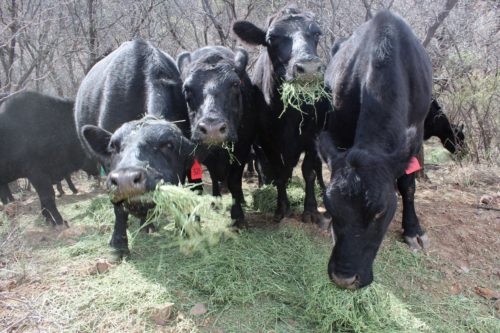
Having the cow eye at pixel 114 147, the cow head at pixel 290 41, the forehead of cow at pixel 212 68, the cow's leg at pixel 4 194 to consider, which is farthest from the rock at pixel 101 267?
the cow's leg at pixel 4 194

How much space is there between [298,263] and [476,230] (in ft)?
7.27

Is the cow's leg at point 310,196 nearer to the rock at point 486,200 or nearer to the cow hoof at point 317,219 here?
the cow hoof at point 317,219

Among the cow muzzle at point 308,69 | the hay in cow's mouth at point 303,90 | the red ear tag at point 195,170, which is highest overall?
the cow muzzle at point 308,69

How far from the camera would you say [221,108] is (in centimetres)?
412

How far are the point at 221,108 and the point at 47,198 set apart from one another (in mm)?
3426

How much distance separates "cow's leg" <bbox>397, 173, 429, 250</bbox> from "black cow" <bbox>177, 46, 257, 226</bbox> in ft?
6.08

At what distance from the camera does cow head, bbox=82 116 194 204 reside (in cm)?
311

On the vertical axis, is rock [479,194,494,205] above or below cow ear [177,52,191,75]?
below

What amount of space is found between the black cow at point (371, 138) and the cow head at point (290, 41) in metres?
0.40

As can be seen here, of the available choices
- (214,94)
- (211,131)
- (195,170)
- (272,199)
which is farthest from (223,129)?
(272,199)

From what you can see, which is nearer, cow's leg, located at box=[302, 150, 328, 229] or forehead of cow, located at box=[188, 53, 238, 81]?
forehead of cow, located at box=[188, 53, 238, 81]

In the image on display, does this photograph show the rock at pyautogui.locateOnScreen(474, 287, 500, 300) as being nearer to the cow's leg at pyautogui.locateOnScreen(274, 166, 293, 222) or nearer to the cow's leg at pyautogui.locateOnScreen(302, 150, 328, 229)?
the cow's leg at pyautogui.locateOnScreen(302, 150, 328, 229)

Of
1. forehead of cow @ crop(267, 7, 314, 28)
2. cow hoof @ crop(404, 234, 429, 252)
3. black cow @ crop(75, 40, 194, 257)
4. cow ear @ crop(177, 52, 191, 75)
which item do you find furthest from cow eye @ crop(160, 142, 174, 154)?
cow hoof @ crop(404, 234, 429, 252)

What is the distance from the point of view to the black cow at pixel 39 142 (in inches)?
243
